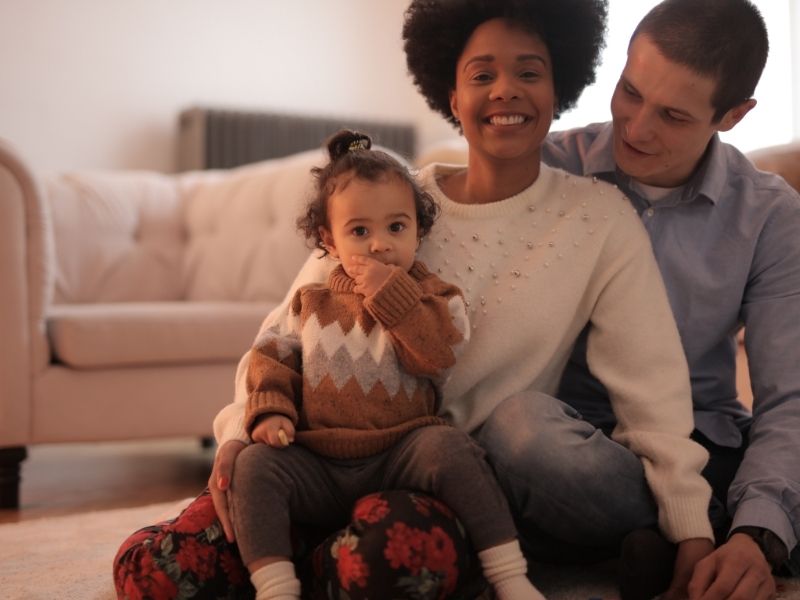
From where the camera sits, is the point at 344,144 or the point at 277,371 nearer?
the point at 277,371

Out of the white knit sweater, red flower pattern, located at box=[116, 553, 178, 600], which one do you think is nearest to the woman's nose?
the white knit sweater

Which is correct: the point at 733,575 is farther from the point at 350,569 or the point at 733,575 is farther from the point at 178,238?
the point at 178,238

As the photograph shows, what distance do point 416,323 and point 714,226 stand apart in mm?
542

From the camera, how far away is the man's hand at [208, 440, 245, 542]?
3.77ft

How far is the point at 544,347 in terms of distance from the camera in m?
1.33

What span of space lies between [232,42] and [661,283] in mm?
4034

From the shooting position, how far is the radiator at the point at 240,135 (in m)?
4.75

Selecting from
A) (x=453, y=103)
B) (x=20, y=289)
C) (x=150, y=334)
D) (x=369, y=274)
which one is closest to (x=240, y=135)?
(x=150, y=334)

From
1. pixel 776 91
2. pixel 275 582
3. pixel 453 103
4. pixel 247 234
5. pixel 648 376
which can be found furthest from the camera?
pixel 776 91

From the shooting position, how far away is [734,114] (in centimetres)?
143

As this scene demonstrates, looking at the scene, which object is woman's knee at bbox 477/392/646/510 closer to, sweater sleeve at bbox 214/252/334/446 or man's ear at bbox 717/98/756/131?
sweater sleeve at bbox 214/252/334/446

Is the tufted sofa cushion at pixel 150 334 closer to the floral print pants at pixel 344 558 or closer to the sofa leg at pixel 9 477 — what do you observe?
the sofa leg at pixel 9 477

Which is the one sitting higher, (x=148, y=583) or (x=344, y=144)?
(x=344, y=144)

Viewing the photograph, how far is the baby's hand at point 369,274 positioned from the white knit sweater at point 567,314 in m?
0.15
